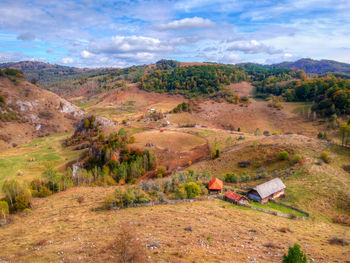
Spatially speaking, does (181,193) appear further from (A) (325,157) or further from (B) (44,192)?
(A) (325,157)

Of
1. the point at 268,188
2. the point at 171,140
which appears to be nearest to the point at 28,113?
the point at 171,140

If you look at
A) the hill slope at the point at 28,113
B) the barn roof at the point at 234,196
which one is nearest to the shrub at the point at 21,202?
the barn roof at the point at 234,196

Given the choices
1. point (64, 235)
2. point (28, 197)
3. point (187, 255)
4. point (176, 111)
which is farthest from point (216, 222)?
point (176, 111)

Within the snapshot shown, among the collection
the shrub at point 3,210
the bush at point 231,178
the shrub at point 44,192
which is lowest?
the shrub at point 44,192

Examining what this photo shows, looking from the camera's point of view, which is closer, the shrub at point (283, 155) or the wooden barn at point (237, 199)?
the wooden barn at point (237, 199)

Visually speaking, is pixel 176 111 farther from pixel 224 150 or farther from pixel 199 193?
pixel 199 193

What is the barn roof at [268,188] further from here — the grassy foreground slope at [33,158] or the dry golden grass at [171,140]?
the grassy foreground slope at [33,158]
